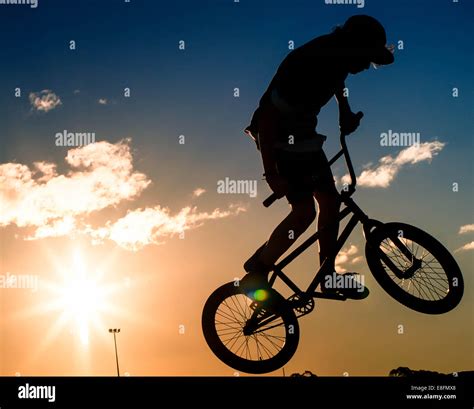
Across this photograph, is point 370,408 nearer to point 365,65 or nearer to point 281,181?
point 281,181

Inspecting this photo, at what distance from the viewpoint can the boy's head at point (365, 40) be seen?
486 centimetres

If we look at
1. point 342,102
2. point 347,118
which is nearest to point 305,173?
point 347,118

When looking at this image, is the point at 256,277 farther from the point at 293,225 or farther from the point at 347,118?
the point at 347,118

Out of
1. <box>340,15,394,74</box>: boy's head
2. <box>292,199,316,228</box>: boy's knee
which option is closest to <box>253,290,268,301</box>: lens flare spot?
<box>292,199,316,228</box>: boy's knee

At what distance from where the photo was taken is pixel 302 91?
5.18 m

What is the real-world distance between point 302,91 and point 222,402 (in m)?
2.98

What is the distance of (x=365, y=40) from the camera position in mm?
4895

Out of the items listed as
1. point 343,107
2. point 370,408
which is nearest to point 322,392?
point 370,408

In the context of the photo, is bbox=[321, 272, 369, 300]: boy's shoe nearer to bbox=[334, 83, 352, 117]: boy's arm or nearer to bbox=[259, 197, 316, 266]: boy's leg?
bbox=[259, 197, 316, 266]: boy's leg

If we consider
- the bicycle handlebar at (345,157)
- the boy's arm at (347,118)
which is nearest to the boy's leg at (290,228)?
the bicycle handlebar at (345,157)

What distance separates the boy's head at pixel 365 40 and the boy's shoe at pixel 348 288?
7.07ft

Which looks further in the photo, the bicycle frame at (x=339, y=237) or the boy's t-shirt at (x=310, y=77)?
the bicycle frame at (x=339, y=237)

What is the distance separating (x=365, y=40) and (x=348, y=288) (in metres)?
2.43

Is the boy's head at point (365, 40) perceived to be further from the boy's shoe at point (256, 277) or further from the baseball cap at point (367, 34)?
the boy's shoe at point (256, 277)
